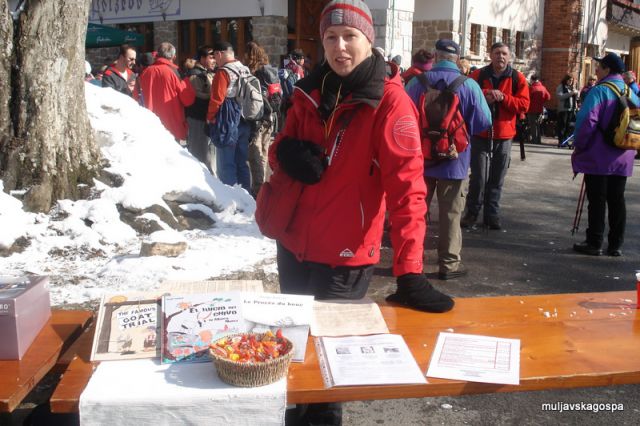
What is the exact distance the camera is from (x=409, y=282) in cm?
254

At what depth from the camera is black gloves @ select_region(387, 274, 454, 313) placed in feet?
8.34

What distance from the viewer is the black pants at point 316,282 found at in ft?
8.91

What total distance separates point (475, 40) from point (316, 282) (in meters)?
19.1

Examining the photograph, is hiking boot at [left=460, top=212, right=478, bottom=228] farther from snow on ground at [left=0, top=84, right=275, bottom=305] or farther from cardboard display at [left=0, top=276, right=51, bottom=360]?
cardboard display at [left=0, top=276, right=51, bottom=360]

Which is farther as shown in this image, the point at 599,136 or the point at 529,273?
the point at 599,136

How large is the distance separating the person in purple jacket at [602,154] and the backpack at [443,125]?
1414mm

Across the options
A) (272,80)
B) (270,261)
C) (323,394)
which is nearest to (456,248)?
(270,261)

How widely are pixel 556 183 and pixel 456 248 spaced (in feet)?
20.7

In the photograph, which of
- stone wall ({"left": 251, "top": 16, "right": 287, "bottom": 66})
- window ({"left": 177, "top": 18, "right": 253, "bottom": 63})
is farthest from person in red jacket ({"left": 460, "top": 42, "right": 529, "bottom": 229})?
window ({"left": 177, "top": 18, "right": 253, "bottom": 63})

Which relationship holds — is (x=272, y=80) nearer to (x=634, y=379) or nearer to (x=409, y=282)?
(x=409, y=282)

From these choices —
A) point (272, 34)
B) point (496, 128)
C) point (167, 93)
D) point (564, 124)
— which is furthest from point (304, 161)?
point (564, 124)

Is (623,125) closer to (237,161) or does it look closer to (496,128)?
(496,128)

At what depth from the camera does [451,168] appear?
5559 millimetres

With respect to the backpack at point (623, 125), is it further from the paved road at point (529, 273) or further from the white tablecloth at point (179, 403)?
the white tablecloth at point (179, 403)
